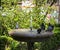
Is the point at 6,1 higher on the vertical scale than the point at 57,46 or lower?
higher

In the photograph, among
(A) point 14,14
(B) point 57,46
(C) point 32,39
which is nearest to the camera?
(C) point 32,39

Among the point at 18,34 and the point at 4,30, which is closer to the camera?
the point at 18,34

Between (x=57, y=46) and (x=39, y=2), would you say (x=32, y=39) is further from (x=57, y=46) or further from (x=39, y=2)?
(x=57, y=46)

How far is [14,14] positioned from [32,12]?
0.56 meters

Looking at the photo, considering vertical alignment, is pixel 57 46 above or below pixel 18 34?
below

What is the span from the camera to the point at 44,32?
5355 mm

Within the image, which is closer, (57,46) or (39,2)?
(39,2)

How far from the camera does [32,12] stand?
769 centimetres

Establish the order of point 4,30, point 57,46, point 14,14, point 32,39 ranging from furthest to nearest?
point 57,46, point 4,30, point 14,14, point 32,39

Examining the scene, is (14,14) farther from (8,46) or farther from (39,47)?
(39,47)

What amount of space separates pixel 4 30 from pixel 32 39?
3250 mm

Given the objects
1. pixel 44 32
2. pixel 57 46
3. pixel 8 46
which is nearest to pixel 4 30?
pixel 8 46

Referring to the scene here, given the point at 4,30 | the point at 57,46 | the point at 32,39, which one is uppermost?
the point at 32,39

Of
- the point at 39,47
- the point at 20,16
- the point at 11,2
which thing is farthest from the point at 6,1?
the point at 39,47
